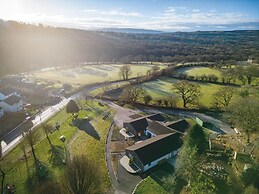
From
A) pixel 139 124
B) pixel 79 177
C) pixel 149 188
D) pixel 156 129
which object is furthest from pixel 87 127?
pixel 79 177

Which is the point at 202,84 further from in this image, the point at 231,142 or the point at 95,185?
the point at 95,185

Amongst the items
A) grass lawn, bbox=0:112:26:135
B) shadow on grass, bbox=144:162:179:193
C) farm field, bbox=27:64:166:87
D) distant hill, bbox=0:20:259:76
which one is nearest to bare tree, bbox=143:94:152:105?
shadow on grass, bbox=144:162:179:193

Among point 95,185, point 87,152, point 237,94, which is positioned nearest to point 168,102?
point 237,94

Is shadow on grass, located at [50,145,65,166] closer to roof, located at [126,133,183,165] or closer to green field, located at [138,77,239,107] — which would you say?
roof, located at [126,133,183,165]

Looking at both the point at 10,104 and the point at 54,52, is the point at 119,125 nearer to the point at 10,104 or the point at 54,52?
the point at 10,104

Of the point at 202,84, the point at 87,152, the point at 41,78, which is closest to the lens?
the point at 87,152
